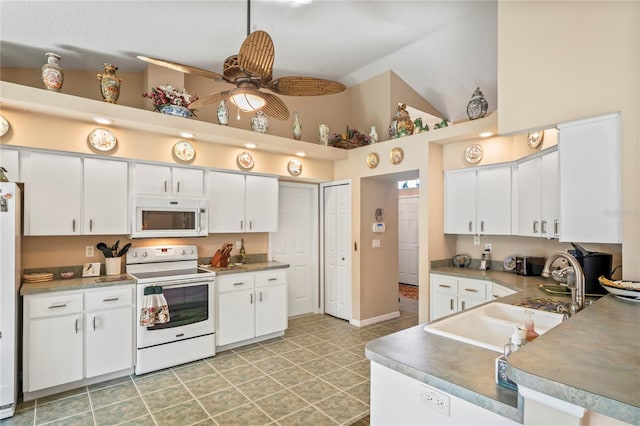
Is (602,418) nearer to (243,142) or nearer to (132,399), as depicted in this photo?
(132,399)

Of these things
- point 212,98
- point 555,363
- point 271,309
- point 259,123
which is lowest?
point 271,309

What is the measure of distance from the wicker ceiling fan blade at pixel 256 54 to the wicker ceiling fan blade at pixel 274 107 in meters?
0.28

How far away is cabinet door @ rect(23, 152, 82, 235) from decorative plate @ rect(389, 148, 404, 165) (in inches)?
140

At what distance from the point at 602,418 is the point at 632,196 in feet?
6.14

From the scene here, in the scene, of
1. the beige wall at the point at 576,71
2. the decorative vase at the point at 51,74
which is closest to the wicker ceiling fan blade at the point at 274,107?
the beige wall at the point at 576,71

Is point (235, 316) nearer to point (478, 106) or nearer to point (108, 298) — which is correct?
point (108, 298)

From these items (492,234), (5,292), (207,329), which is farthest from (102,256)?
(492,234)

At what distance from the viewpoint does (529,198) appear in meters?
3.48

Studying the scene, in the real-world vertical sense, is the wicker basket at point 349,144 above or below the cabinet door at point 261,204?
above

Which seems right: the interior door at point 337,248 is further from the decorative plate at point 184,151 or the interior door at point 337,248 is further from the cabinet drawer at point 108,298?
the cabinet drawer at point 108,298

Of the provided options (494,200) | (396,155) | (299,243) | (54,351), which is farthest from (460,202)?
(54,351)

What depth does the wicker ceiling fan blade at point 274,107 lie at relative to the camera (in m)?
2.48

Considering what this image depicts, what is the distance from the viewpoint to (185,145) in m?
3.89

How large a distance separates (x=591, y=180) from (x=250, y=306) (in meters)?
3.57
